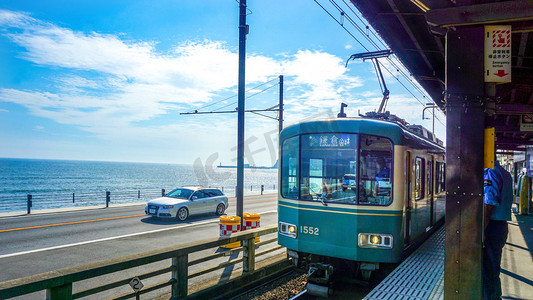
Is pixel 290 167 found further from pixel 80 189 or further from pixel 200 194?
pixel 80 189

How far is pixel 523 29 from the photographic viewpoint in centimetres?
430

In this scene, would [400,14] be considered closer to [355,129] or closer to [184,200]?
[355,129]

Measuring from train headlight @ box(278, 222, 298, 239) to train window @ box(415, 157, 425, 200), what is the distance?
9.09 ft

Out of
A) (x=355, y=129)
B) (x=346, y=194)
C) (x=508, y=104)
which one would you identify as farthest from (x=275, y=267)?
(x=508, y=104)

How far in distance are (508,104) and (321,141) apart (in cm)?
940

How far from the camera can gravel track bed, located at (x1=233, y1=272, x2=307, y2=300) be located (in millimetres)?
6523

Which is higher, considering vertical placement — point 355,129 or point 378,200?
point 355,129

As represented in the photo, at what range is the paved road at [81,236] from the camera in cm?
973

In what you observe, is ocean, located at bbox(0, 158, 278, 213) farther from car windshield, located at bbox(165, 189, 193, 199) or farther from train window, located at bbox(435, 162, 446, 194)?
train window, located at bbox(435, 162, 446, 194)

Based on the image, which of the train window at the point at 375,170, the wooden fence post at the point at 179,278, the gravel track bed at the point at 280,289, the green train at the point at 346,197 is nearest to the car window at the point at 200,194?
the gravel track bed at the point at 280,289

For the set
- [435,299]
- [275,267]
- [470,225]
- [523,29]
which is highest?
[523,29]

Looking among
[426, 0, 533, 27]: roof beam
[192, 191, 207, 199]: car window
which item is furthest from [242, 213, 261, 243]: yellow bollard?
[426, 0, 533, 27]: roof beam

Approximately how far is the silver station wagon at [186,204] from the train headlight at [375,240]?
12592 mm

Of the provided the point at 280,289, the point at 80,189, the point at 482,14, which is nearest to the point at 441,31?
the point at 482,14
